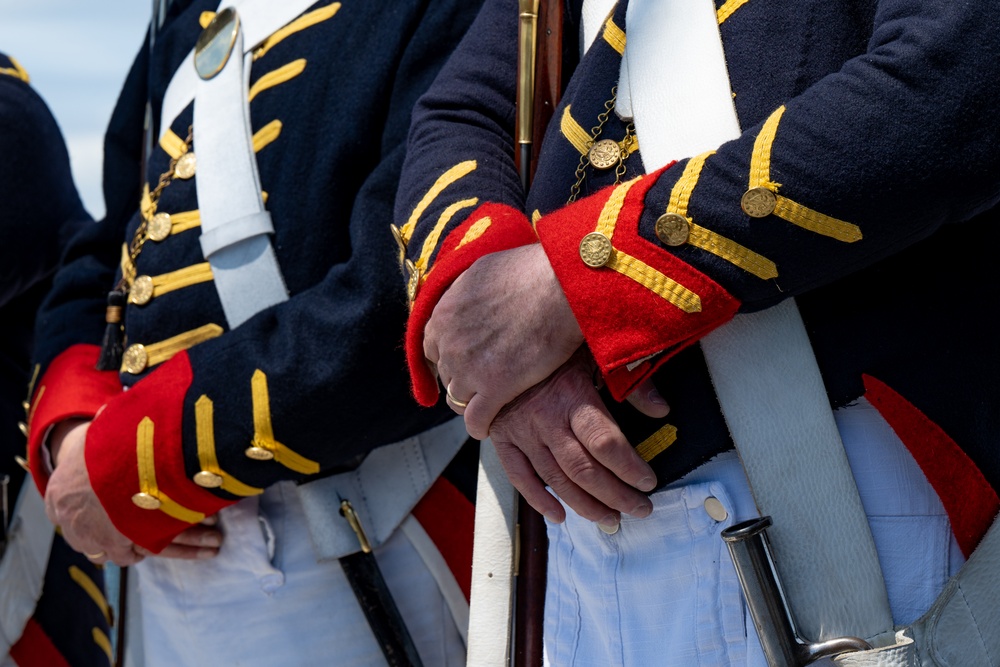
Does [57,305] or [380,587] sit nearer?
[380,587]

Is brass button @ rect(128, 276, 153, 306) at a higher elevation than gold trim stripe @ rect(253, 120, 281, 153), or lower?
lower

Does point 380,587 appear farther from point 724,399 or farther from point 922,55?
point 922,55

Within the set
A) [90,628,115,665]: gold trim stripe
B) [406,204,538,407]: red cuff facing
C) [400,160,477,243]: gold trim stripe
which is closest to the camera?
[406,204,538,407]: red cuff facing

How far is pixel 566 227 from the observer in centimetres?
109

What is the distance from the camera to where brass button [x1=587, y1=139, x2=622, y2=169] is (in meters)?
1.20

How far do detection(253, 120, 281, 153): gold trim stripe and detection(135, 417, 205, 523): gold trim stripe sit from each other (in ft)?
1.46

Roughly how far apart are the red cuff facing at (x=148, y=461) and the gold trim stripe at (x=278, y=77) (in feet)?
1.41

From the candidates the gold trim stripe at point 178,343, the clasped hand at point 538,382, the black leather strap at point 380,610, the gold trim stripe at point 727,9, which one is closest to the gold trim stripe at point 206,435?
the gold trim stripe at point 178,343

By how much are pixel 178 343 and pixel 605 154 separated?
88 centimetres

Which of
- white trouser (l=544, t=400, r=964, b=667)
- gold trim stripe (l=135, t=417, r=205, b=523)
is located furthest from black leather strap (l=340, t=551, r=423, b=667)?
white trouser (l=544, t=400, r=964, b=667)

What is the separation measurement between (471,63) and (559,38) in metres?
0.15

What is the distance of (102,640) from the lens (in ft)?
7.91

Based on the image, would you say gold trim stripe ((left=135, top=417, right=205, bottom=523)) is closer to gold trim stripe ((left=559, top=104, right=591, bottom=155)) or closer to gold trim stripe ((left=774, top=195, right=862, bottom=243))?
gold trim stripe ((left=559, top=104, right=591, bottom=155))

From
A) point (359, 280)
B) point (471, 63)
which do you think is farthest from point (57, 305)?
point (471, 63)
